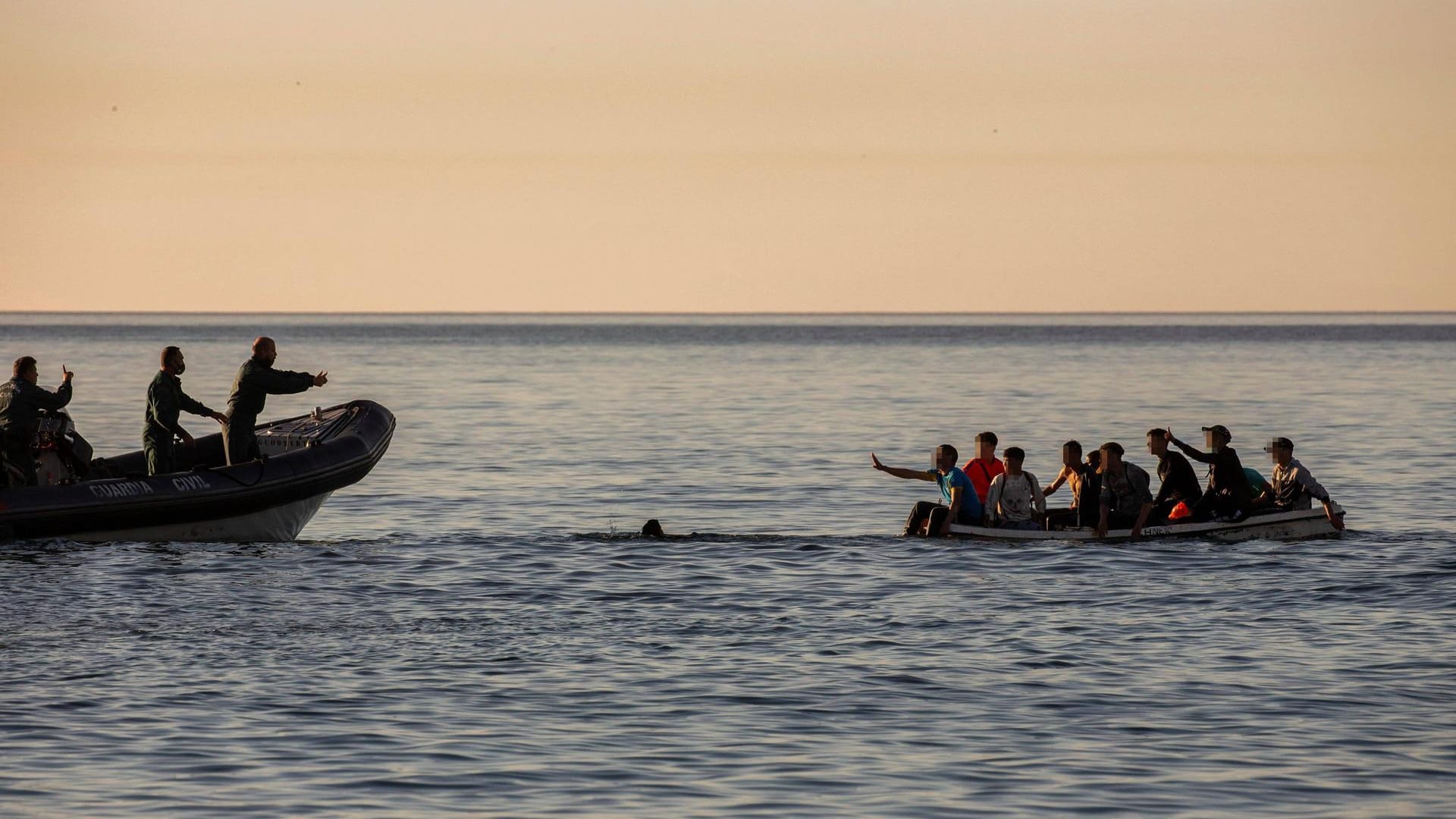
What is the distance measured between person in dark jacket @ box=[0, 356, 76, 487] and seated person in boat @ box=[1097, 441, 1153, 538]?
10.2 meters

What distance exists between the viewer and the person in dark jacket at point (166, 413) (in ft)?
65.0

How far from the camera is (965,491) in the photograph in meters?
20.1

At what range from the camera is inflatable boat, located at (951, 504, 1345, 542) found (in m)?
19.9

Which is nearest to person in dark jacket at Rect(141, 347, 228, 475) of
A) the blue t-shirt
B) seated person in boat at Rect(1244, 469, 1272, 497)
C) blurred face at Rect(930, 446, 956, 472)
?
blurred face at Rect(930, 446, 956, 472)

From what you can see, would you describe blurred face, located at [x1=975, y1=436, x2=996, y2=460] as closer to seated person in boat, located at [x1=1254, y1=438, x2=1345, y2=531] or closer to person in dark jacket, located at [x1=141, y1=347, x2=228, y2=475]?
seated person in boat, located at [x1=1254, y1=438, x2=1345, y2=531]

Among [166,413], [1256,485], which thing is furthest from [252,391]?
[1256,485]

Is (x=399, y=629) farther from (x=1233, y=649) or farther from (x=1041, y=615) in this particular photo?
(x=1233, y=649)

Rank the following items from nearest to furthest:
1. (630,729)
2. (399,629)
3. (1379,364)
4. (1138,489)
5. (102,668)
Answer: (630,729), (102,668), (399,629), (1138,489), (1379,364)

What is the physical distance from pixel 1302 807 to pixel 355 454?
1382cm

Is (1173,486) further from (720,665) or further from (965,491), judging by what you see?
(720,665)

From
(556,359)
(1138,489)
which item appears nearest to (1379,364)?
(556,359)

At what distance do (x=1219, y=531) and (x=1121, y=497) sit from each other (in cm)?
121

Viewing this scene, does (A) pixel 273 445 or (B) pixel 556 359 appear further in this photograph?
(B) pixel 556 359

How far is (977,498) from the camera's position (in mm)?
20219
